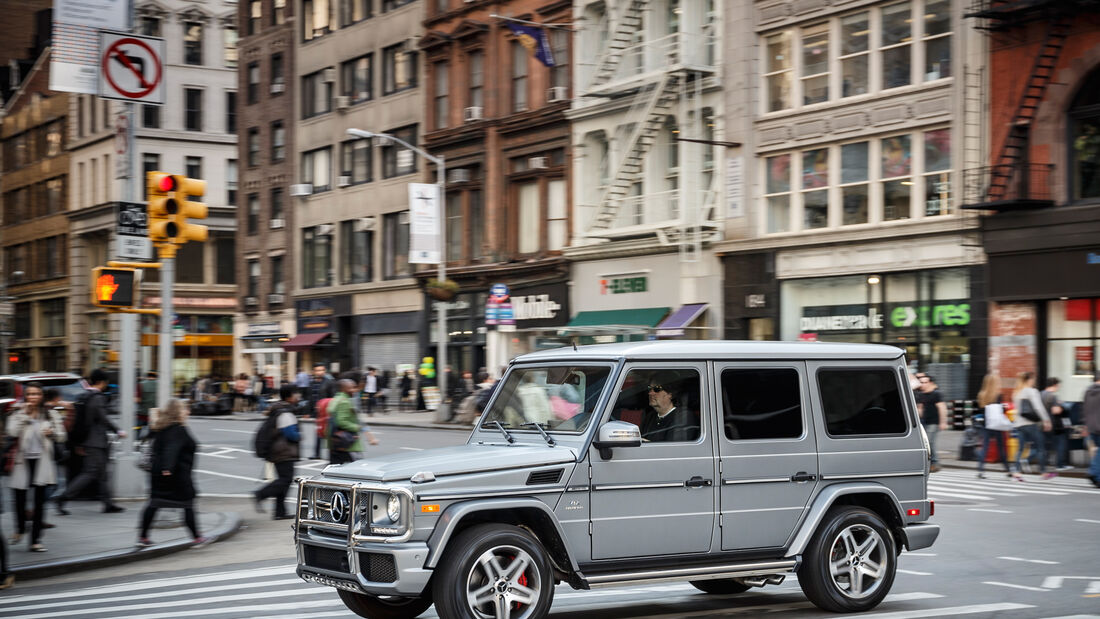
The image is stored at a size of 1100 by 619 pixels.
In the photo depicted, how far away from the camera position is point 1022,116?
94.2 ft

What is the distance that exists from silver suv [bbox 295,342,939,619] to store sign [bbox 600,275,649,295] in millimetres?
29571

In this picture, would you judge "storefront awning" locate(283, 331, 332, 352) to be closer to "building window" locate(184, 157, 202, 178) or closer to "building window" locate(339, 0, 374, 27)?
"building window" locate(339, 0, 374, 27)

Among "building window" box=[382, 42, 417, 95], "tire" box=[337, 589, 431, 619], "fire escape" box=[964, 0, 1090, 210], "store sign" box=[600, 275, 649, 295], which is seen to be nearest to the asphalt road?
"tire" box=[337, 589, 431, 619]

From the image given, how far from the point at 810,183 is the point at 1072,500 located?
1667cm

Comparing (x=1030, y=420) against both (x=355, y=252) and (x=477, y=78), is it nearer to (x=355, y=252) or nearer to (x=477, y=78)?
(x=477, y=78)

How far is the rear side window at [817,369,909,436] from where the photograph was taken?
987cm

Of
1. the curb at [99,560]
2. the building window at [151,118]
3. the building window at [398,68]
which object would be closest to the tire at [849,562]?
the curb at [99,560]

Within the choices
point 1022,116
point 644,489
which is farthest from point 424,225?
point 644,489

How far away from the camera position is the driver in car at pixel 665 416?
912 centimetres

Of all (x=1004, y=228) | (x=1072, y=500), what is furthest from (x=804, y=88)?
(x=1072, y=500)

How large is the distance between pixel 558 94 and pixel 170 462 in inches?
1233

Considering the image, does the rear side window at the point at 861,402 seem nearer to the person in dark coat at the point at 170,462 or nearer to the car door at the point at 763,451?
the car door at the point at 763,451

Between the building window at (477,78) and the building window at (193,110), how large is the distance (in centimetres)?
3095

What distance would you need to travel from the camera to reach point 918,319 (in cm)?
3138
